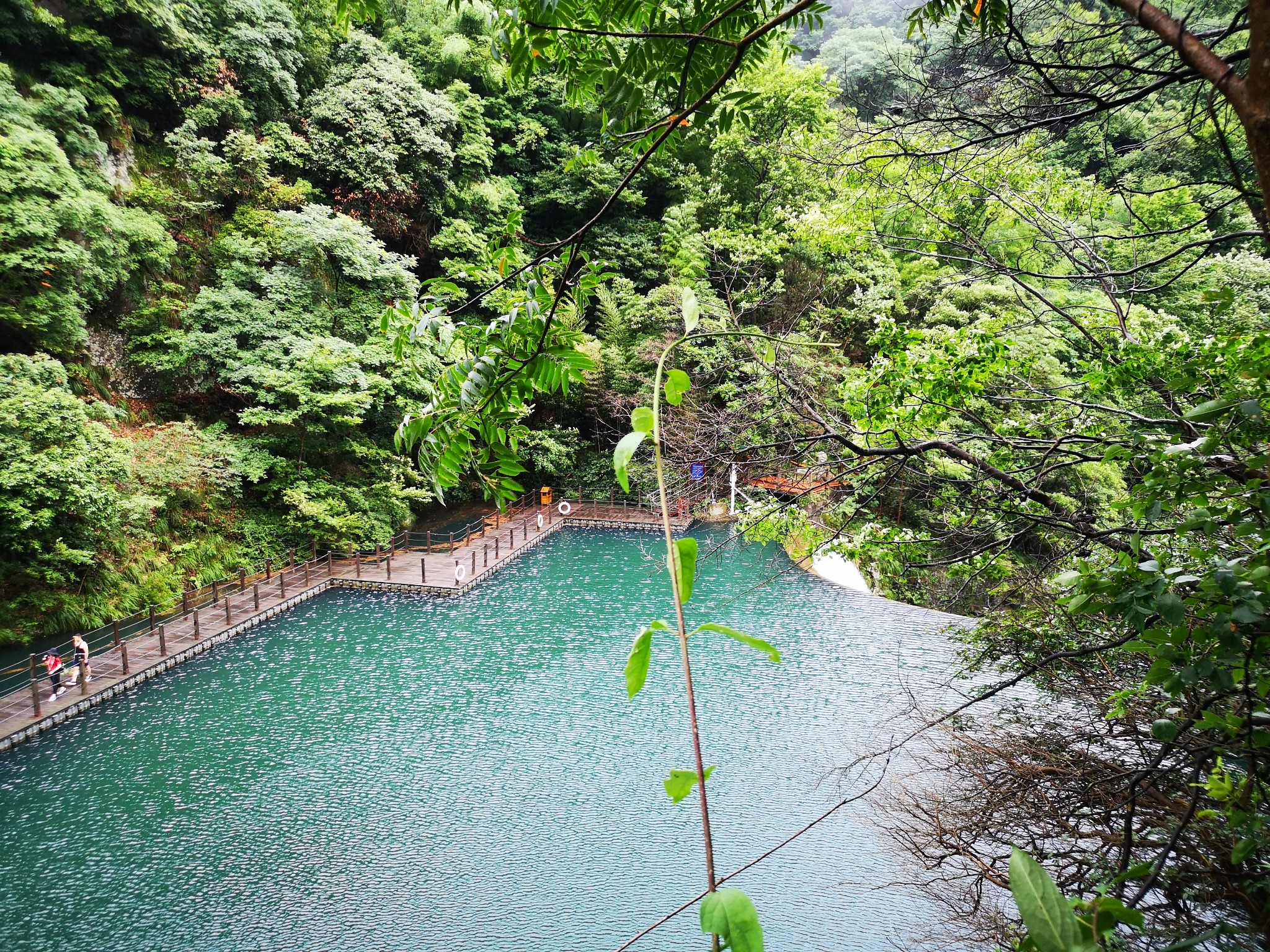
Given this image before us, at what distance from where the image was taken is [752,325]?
17.5 feet

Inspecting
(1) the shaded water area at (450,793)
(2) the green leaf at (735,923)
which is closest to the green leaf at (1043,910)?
(2) the green leaf at (735,923)

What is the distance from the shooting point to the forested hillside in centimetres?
96

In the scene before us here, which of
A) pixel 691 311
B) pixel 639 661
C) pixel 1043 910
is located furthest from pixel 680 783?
pixel 691 311

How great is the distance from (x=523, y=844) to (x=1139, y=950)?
470 centimetres

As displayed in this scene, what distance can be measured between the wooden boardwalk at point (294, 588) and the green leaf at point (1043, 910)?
8.11 m

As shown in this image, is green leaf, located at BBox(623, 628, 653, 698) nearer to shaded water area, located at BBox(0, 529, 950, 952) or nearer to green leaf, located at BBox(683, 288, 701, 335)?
green leaf, located at BBox(683, 288, 701, 335)

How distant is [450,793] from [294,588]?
4834 mm

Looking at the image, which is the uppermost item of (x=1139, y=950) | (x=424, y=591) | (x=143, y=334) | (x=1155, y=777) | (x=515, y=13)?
(x=143, y=334)

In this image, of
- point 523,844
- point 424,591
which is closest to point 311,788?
point 523,844

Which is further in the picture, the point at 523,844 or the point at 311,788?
the point at 311,788

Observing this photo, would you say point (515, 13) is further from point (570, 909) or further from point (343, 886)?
point (343, 886)

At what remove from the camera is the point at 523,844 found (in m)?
5.25

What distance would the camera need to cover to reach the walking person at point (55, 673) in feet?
21.1

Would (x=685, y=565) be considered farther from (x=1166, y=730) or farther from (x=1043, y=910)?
(x=1166, y=730)
